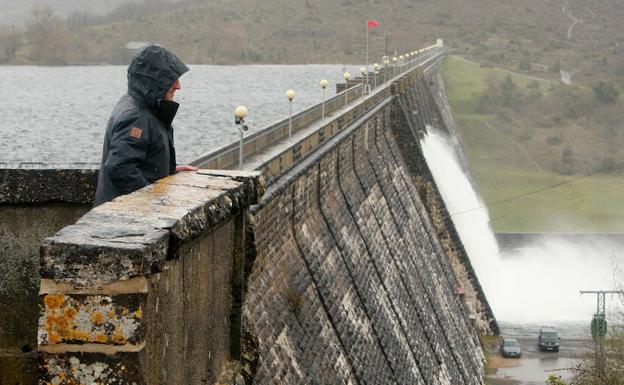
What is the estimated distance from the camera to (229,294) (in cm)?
542

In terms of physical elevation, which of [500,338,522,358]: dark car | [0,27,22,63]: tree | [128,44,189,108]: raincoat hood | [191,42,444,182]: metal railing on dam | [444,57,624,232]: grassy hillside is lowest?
[444,57,624,232]: grassy hillside

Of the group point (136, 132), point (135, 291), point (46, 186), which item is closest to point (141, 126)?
point (136, 132)

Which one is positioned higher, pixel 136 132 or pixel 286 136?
pixel 136 132

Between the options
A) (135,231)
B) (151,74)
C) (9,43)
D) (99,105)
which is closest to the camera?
(135,231)

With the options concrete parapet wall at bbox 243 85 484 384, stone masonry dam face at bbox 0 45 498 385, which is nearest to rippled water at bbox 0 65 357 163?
concrete parapet wall at bbox 243 85 484 384

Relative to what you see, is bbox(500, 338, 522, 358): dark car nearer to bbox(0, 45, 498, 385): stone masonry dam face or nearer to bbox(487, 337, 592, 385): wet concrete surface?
bbox(487, 337, 592, 385): wet concrete surface

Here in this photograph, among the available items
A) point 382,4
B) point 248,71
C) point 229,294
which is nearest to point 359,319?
point 229,294

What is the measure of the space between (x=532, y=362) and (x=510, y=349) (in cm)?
124

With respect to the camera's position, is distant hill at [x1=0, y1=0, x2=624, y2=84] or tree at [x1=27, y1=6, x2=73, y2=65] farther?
distant hill at [x1=0, y1=0, x2=624, y2=84]

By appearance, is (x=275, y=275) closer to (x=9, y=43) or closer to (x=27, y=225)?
(x=27, y=225)

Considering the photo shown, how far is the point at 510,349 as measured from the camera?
3222 centimetres

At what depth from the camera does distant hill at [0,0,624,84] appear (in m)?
131

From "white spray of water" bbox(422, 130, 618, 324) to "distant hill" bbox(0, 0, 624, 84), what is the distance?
2856 inches

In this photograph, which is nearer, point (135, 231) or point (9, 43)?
point (135, 231)
